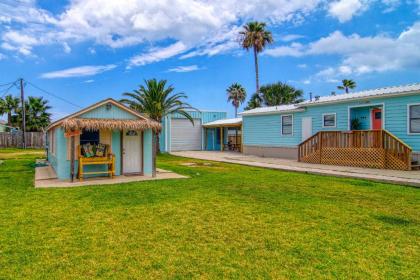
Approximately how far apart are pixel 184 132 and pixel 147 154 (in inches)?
674

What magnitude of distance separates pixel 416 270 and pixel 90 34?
2351 centimetres

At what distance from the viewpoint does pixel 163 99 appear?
78.0ft

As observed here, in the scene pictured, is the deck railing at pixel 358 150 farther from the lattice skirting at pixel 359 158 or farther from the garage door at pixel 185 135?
the garage door at pixel 185 135

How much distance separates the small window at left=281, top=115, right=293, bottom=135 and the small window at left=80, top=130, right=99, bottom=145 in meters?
12.1

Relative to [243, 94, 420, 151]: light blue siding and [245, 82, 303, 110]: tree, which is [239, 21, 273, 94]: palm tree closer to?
[245, 82, 303, 110]: tree

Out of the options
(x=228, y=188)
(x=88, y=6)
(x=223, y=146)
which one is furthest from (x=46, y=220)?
(x=223, y=146)

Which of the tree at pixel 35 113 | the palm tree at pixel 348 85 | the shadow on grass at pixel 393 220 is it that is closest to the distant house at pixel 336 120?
the shadow on grass at pixel 393 220

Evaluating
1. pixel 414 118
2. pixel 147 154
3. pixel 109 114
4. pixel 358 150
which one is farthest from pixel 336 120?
pixel 109 114

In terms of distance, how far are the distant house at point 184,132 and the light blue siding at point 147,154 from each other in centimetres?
1587

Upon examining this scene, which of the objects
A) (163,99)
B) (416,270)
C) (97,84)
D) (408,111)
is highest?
(97,84)

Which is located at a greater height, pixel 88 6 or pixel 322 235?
pixel 88 6

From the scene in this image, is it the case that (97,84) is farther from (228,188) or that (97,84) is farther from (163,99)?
(228,188)

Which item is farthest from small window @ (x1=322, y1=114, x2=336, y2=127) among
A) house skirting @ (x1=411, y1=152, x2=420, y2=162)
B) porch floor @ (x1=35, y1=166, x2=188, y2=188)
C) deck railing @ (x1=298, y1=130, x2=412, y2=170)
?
porch floor @ (x1=35, y1=166, x2=188, y2=188)

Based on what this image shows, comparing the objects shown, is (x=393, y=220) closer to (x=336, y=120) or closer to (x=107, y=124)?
(x=107, y=124)
